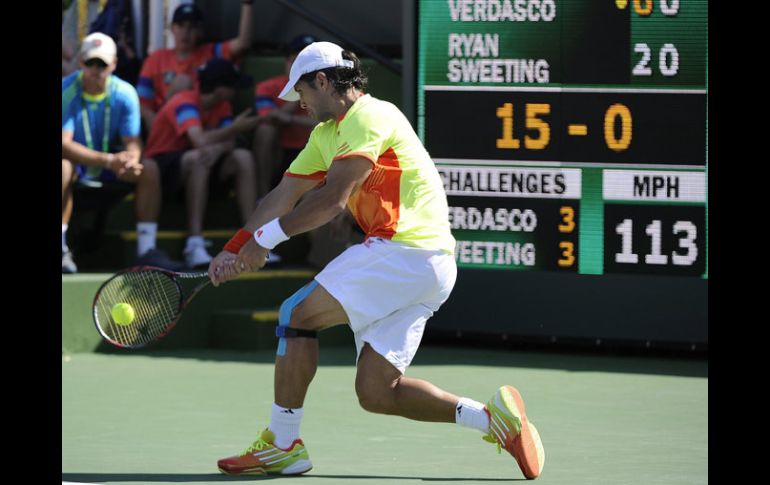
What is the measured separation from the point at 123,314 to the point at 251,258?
91 centimetres

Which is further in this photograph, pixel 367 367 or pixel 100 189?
pixel 100 189

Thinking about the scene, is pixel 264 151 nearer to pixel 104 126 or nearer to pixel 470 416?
pixel 104 126

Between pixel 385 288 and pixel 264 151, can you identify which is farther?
pixel 264 151

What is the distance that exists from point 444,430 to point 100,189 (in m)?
4.19

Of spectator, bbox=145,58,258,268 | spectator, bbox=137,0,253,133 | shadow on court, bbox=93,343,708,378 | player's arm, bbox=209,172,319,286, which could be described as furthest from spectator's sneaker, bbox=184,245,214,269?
player's arm, bbox=209,172,319,286

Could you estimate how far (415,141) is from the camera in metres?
6.66

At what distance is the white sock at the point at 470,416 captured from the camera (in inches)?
257

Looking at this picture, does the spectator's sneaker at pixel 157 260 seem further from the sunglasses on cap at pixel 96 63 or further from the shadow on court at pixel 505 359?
the sunglasses on cap at pixel 96 63

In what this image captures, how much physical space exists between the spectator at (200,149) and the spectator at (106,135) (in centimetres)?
22

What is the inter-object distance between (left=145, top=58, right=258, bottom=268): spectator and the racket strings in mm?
3790

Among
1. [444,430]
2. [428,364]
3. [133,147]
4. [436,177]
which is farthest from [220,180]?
Answer: [436,177]

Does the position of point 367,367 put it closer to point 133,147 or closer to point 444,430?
point 444,430

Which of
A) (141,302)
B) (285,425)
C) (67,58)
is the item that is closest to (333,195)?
(285,425)

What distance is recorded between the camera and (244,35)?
39.7ft
